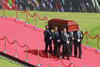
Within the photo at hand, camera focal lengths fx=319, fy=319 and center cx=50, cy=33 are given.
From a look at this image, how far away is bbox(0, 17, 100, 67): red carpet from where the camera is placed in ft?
54.7

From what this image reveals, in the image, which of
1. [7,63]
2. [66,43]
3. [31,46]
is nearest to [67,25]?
[66,43]

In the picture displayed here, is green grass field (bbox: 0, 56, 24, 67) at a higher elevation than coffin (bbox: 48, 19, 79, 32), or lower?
lower

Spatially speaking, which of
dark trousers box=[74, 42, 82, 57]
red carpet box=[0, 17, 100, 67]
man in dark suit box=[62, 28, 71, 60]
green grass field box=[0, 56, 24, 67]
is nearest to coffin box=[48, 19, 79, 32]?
man in dark suit box=[62, 28, 71, 60]

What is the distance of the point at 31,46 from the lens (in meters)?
19.3

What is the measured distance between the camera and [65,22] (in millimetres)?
17844

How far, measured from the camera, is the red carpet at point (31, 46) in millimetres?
16672

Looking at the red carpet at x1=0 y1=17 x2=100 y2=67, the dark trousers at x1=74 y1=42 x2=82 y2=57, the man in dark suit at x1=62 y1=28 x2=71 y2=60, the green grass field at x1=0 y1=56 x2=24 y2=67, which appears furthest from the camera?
the dark trousers at x1=74 y1=42 x2=82 y2=57

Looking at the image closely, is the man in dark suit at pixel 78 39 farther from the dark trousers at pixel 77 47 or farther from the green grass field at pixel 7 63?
the green grass field at pixel 7 63

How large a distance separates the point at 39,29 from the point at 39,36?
6.37ft

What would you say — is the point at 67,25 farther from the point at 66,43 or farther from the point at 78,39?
the point at 66,43

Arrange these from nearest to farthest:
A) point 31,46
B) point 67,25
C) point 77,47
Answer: point 67,25 → point 77,47 → point 31,46

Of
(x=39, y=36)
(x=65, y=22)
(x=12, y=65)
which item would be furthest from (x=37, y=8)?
(x=12, y=65)

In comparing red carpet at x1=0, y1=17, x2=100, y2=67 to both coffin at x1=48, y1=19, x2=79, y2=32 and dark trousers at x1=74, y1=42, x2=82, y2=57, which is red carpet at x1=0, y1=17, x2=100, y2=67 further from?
coffin at x1=48, y1=19, x2=79, y2=32

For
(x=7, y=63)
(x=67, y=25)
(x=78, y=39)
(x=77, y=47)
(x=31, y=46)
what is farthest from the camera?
(x=31, y=46)
